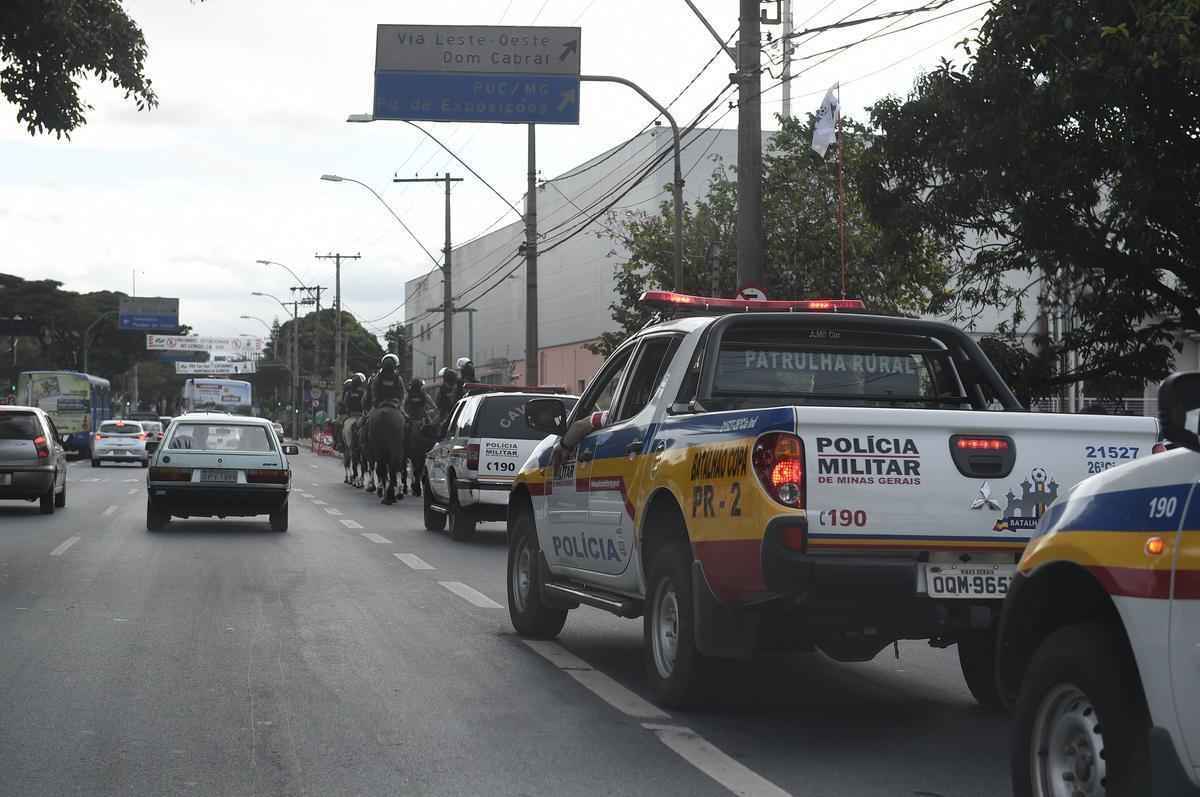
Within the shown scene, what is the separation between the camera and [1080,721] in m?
4.34

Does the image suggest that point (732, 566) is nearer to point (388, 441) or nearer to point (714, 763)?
point (714, 763)

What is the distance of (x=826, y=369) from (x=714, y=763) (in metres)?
2.40

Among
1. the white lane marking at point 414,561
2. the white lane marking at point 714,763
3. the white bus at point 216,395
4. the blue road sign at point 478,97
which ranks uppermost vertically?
the blue road sign at point 478,97

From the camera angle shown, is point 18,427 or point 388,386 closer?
point 18,427

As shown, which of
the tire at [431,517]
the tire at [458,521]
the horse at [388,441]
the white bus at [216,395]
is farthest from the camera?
the white bus at [216,395]

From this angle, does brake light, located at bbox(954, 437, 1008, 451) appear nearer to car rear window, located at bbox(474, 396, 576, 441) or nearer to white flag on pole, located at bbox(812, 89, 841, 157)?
car rear window, located at bbox(474, 396, 576, 441)

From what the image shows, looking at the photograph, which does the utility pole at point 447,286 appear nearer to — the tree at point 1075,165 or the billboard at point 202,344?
the tree at point 1075,165

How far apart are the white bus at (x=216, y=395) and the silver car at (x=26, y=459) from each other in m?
45.0

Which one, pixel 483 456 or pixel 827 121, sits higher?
pixel 827 121

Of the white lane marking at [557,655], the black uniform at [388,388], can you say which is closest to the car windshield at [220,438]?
the black uniform at [388,388]

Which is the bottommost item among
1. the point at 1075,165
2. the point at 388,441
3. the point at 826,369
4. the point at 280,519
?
the point at 280,519

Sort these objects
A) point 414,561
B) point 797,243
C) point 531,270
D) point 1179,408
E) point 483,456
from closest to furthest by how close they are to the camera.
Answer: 1. point 1179,408
2. point 414,561
3. point 483,456
4. point 797,243
5. point 531,270

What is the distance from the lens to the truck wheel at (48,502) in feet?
73.5

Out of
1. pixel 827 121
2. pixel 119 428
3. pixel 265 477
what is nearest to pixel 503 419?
pixel 265 477
